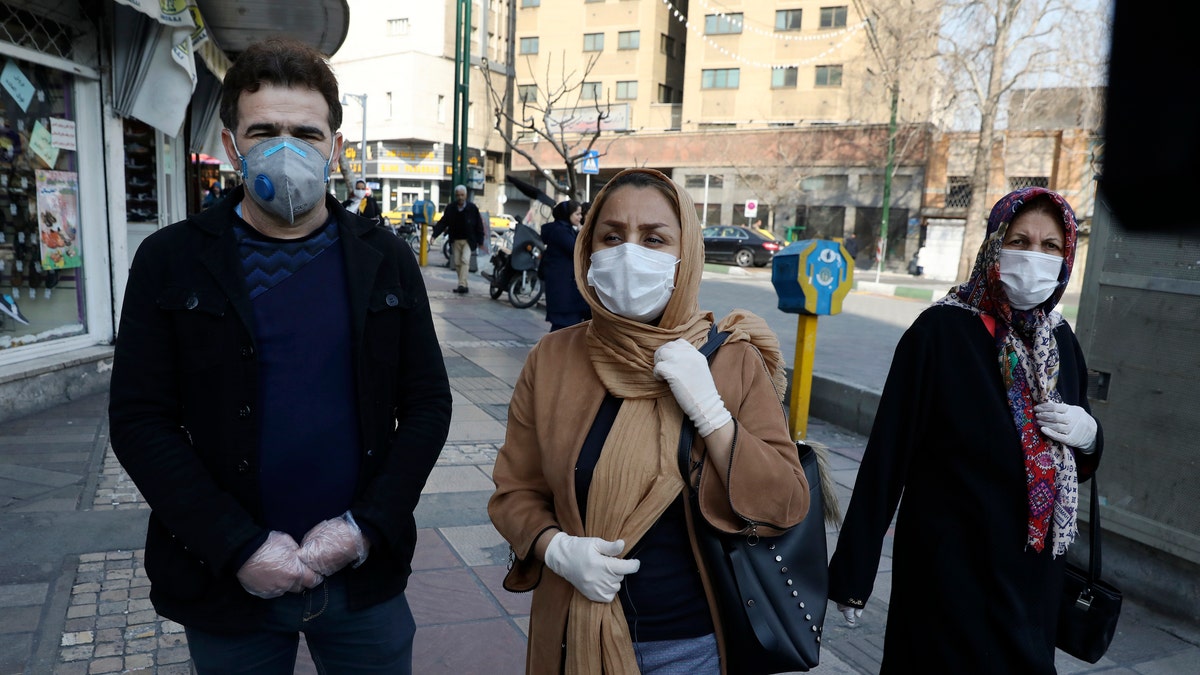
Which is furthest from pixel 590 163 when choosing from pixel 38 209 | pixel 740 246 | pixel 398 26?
pixel 398 26

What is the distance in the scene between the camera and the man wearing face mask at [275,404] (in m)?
1.72

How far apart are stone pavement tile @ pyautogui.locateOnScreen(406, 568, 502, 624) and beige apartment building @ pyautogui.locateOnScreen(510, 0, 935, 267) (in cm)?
3046

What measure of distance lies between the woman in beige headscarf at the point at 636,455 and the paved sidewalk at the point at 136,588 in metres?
1.40

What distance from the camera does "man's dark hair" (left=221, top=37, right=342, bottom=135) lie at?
6.01 ft

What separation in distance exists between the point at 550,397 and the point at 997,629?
1.37 metres

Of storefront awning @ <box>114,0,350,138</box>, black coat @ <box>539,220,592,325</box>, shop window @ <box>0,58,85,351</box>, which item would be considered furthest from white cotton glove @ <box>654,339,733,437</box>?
shop window @ <box>0,58,85,351</box>

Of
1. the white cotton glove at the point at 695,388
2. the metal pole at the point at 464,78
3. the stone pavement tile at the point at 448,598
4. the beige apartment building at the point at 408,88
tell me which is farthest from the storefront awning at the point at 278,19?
the beige apartment building at the point at 408,88

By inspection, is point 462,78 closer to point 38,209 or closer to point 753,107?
point 38,209

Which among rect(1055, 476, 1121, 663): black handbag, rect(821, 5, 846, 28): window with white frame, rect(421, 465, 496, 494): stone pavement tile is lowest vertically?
rect(421, 465, 496, 494): stone pavement tile

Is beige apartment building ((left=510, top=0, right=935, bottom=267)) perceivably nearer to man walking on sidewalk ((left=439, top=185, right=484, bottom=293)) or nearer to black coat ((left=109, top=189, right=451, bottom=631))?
man walking on sidewalk ((left=439, top=185, right=484, bottom=293))

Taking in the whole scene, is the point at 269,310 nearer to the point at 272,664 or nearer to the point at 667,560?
the point at 272,664

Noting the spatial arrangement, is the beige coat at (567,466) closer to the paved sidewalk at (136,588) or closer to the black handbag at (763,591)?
the black handbag at (763,591)

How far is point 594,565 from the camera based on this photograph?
1765 millimetres

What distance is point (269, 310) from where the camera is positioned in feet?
5.92
